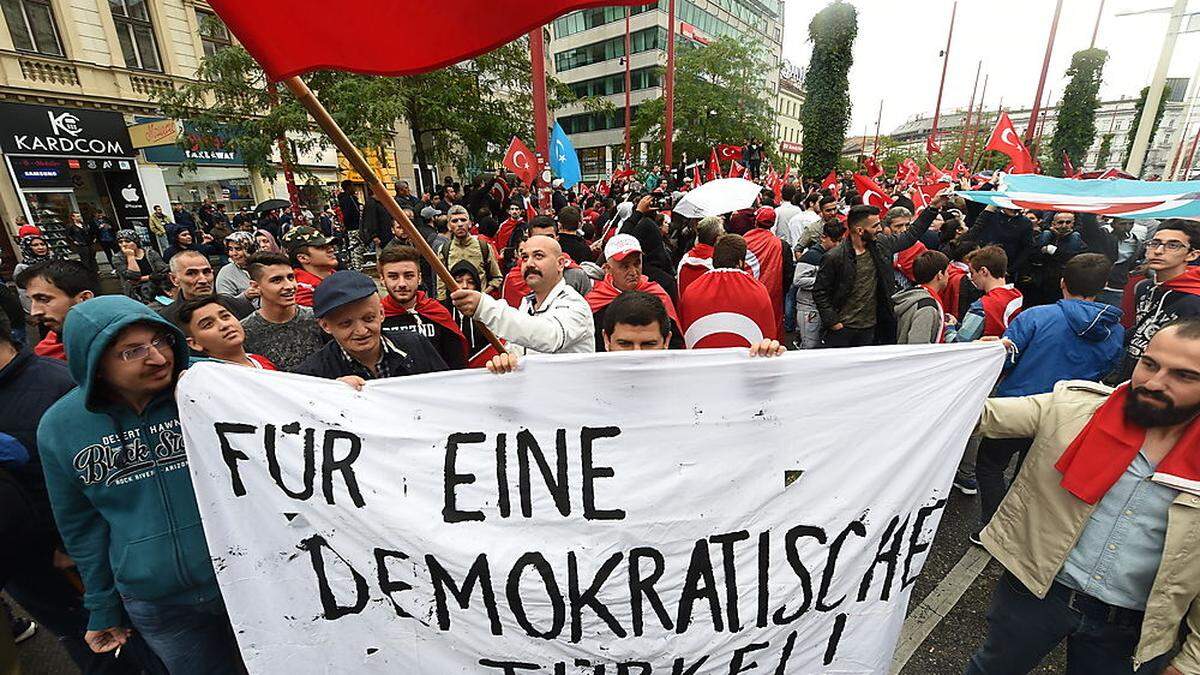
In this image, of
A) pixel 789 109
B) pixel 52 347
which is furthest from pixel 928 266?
pixel 789 109

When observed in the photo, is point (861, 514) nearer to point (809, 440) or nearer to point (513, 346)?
point (809, 440)

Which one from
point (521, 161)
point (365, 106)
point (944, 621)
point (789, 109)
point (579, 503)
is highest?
point (789, 109)

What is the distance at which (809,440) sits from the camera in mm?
1997

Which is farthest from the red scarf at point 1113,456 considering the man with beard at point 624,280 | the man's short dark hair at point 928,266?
the man's short dark hair at point 928,266

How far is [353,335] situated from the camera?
2.43 metres

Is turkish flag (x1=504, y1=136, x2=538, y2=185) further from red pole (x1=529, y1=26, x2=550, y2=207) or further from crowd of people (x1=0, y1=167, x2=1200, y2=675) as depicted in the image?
crowd of people (x1=0, y1=167, x2=1200, y2=675)

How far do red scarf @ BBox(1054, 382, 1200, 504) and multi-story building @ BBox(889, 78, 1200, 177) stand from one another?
1007 inches

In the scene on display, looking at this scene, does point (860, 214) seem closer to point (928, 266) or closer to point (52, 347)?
point (928, 266)

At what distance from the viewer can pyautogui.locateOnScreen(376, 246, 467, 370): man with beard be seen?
3.35 metres

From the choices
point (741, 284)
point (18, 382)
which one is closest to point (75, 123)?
point (18, 382)

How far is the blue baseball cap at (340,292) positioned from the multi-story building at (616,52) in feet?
144

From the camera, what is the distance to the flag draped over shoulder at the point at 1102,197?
3135 millimetres

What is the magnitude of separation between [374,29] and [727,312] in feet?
8.97

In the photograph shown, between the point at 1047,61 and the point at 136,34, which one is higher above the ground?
the point at 136,34
